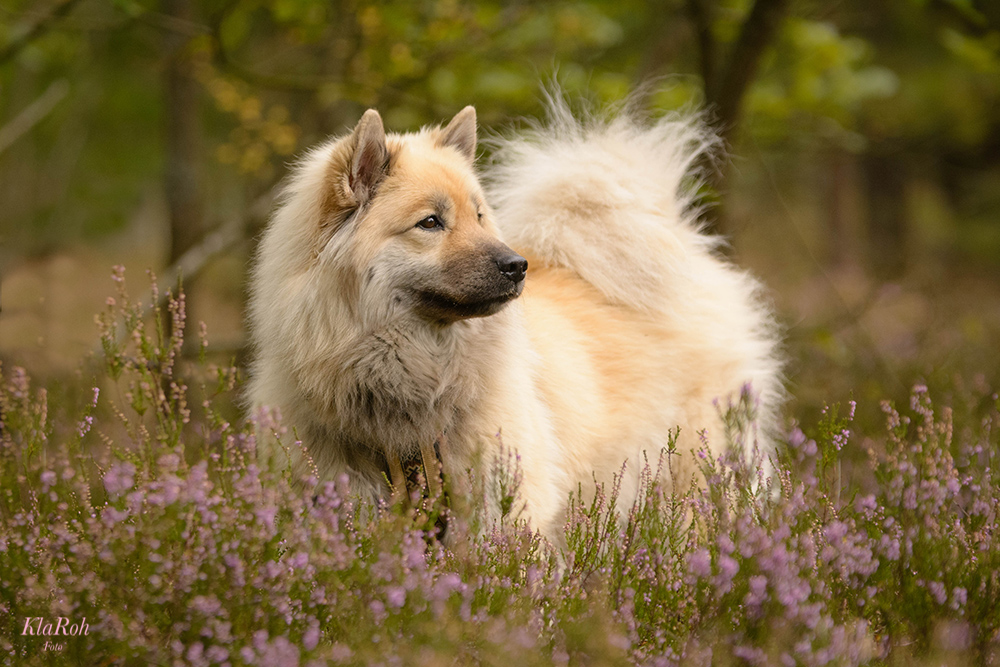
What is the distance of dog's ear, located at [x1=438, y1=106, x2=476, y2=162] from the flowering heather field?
4.89 ft

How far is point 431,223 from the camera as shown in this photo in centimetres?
304

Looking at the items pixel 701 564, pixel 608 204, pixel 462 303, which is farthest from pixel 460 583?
pixel 608 204

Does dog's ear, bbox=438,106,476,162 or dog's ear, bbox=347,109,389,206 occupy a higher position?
dog's ear, bbox=438,106,476,162

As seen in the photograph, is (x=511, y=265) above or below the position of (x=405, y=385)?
above

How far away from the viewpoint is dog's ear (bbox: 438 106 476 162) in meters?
3.47

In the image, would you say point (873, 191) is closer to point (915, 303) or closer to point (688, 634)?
point (915, 303)

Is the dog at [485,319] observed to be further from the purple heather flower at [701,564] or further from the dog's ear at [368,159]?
the purple heather flower at [701,564]

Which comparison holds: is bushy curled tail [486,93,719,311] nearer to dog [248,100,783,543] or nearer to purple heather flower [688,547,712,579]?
dog [248,100,783,543]

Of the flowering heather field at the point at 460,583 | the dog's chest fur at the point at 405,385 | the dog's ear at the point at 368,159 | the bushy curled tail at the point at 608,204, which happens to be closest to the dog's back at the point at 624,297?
the bushy curled tail at the point at 608,204

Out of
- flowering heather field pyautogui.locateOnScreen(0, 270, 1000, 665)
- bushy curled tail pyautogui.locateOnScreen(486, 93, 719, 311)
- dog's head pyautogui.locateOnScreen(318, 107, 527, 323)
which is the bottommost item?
flowering heather field pyautogui.locateOnScreen(0, 270, 1000, 665)

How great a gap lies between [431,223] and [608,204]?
48.2 inches

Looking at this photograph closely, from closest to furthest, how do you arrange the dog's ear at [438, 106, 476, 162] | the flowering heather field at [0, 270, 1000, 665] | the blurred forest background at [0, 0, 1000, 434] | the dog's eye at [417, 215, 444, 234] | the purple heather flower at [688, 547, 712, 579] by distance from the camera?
1. the flowering heather field at [0, 270, 1000, 665]
2. the purple heather flower at [688, 547, 712, 579]
3. the dog's eye at [417, 215, 444, 234]
4. the dog's ear at [438, 106, 476, 162]
5. the blurred forest background at [0, 0, 1000, 434]

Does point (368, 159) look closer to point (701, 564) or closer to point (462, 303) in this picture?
point (462, 303)

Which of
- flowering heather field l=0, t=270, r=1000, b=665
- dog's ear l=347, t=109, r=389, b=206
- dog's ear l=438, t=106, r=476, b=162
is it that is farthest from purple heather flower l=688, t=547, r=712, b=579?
dog's ear l=438, t=106, r=476, b=162
